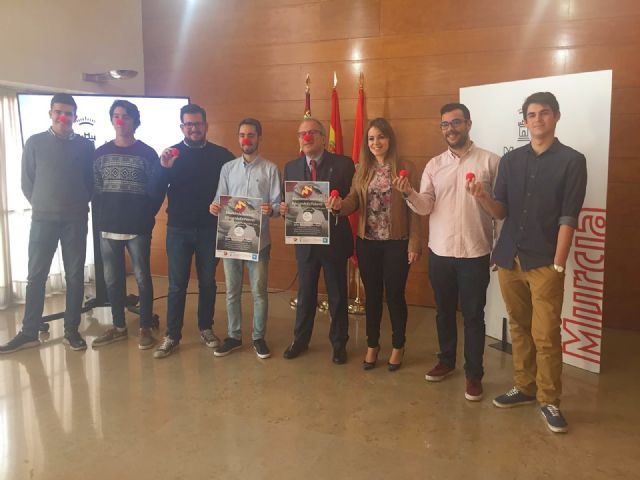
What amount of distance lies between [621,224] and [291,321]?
105 inches

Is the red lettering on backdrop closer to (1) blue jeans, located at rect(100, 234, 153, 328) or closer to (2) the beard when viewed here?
(2) the beard

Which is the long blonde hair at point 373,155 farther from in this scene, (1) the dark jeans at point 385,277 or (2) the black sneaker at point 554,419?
(2) the black sneaker at point 554,419

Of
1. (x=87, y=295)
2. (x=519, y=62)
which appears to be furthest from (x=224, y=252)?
(x=519, y=62)

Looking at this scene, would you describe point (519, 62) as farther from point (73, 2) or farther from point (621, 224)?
point (73, 2)

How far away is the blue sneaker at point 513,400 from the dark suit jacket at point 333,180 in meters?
1.21

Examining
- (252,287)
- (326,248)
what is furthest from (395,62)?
(252,287)

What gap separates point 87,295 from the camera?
4.98 meters

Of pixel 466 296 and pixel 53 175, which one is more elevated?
pixel 53 175

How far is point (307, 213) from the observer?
3141 millimetres

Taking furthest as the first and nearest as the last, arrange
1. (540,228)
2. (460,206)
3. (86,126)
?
1. (86,126)
2. (460,206)
3. (540,228)

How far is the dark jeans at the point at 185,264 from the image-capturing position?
11.2 ft

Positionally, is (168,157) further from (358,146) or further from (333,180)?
(358,146)

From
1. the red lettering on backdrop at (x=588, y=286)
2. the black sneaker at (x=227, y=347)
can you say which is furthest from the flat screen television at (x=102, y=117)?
the red lettering on backdrop at (x=588, y=286)

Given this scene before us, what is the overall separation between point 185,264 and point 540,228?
221cm
